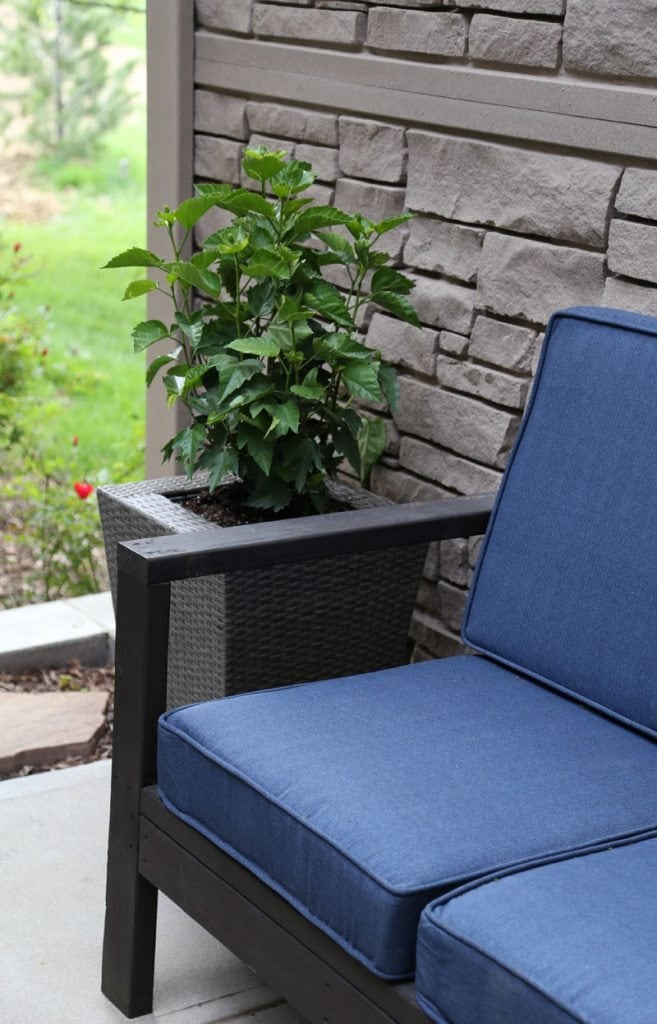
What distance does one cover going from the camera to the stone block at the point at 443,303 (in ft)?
8.07

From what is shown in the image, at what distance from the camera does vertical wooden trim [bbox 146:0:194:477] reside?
299 cm

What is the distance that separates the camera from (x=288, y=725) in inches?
68.5

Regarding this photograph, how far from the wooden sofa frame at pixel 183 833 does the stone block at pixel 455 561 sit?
14.9 inches

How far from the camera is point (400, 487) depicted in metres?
2.68

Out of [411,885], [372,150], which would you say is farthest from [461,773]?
[372,150]

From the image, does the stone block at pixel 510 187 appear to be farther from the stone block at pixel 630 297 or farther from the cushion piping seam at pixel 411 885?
the cushion piping seam at pixel 411 885

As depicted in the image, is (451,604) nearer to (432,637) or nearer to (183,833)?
(432,637)

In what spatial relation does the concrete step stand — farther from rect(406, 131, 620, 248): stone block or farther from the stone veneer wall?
rect(406, 131, 620, 248): stone block

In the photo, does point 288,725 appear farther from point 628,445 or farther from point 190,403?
point 190,403

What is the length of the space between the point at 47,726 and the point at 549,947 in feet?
5.66

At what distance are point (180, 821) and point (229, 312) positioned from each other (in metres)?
0.95

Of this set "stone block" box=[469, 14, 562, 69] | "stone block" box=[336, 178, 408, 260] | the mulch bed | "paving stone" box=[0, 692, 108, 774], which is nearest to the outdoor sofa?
"stone block" box=[469, 14, 562, 69]

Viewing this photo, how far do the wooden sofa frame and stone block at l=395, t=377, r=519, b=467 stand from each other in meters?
0.33

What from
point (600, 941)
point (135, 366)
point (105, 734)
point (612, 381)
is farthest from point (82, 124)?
point (600, 941)
